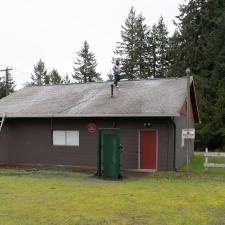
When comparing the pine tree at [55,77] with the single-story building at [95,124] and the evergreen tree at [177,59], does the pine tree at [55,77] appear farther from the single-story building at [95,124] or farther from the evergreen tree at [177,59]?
the single-story building at [95,124]

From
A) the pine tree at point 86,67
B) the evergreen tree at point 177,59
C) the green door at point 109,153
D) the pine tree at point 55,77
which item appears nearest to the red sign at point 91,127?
the green door at point 109,153

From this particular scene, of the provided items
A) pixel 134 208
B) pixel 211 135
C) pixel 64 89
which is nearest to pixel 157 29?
pixel 211 135

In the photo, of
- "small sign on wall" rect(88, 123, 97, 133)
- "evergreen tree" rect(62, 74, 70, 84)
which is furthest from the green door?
"evergreen tree" rect(62, 74, 70, 84)

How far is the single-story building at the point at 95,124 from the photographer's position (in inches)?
761

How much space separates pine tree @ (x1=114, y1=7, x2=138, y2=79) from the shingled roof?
33893 millimetres

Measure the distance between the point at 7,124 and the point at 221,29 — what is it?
26736 millimetres

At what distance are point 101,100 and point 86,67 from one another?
170 ft

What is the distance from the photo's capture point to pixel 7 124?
22.7 meters

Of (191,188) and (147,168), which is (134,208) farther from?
(147,168)

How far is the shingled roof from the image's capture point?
64.0ft

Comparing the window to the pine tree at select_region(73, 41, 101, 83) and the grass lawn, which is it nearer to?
the grass lawn

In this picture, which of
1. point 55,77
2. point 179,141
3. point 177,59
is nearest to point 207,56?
point 177,59

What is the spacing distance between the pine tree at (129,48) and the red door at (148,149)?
129 feet

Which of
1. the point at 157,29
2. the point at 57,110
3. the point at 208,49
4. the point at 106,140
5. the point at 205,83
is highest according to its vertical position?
the point at 157,29
